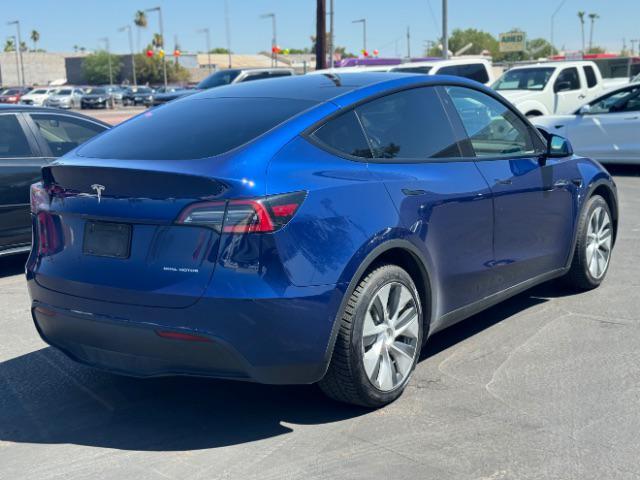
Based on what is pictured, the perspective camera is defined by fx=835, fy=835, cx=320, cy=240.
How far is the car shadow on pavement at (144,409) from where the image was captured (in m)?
4.03

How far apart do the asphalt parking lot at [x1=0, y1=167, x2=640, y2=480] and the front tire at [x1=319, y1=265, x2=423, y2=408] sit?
0.49 ft

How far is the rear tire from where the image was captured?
20.3 ft

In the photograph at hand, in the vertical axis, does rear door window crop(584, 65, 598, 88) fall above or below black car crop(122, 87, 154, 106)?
above

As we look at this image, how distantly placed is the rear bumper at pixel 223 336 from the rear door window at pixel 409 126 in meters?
1.04

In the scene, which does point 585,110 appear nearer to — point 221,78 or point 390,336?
point 390,336

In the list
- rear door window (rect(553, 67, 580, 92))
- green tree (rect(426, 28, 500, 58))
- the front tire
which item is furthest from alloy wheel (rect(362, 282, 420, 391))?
green tree (rect(426, 28, 500, 58))

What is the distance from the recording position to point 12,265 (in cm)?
838

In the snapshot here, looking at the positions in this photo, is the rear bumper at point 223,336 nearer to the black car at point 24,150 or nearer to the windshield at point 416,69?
the black car at point 24,150


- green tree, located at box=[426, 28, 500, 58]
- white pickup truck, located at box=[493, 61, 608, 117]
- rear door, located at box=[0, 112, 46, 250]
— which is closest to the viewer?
rear door, located at box=[0, 112, 46, 250]

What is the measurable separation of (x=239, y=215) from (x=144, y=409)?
138 centimetres

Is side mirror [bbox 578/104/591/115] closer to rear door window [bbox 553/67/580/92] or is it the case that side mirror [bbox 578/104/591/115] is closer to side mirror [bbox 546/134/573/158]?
rear door window [bbox 553/67/580/92]

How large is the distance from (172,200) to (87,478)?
1.26 meters

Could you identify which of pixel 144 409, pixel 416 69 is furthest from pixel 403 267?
pixel 416 69

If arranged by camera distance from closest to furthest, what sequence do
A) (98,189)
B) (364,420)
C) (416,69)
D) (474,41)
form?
(98,189) → (364,420) → (416,69) → (474,41)
